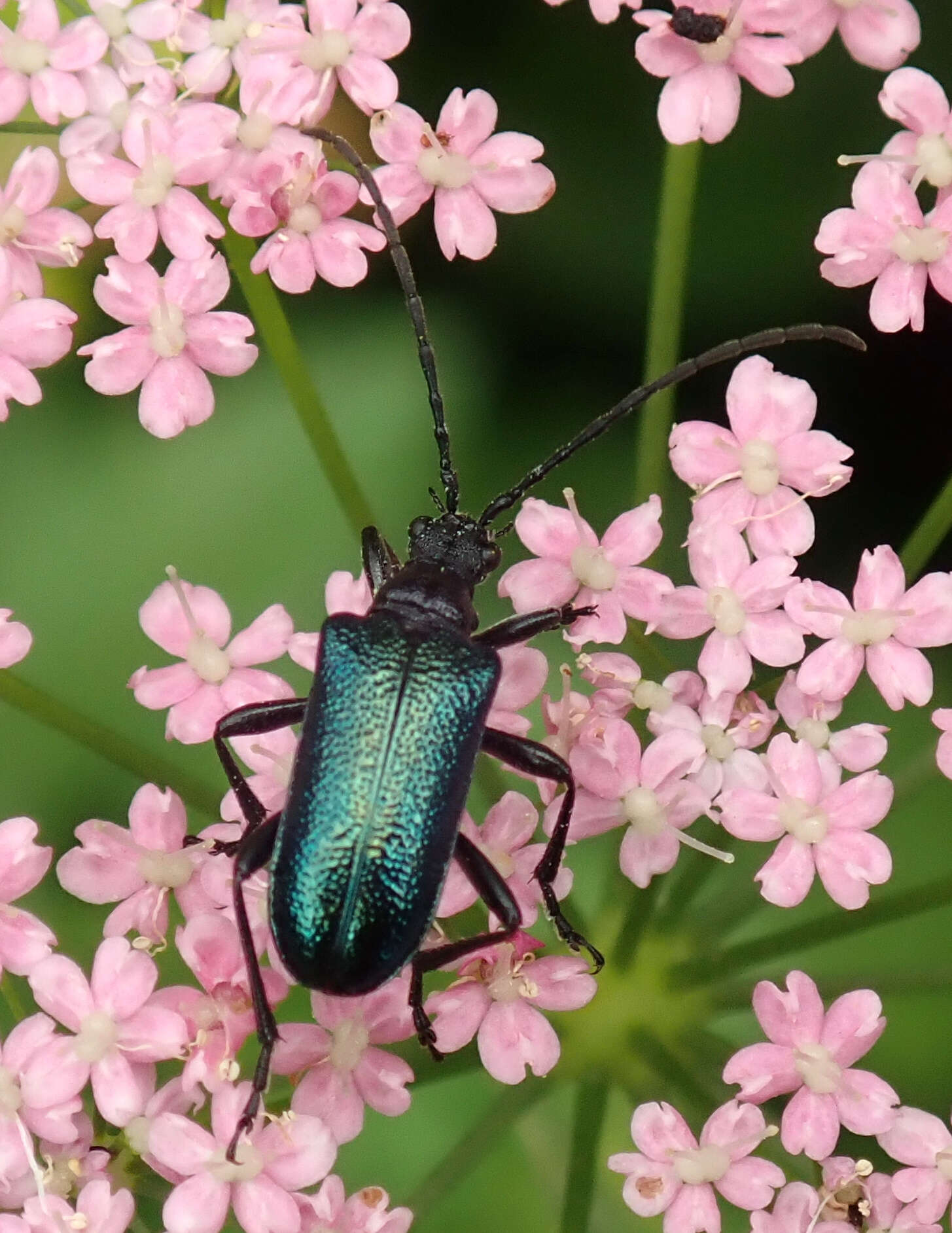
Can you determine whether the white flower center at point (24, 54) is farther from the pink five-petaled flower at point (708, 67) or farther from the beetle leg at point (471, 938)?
the beetle leg at point (471, 938)

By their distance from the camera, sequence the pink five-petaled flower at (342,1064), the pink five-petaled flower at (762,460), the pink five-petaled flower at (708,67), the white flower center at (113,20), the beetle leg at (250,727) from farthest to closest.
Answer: the white flower center at (113,20) → the pink five-petaled flower at (708,67) → the pink five-petaled flower at (762,460) → the beetle leg at (250,727) → the pink five-petaled flower at (342,1064)

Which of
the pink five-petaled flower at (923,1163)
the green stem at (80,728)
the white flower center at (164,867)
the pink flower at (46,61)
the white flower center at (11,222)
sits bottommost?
the pink five-petaled flower at (923,1163)

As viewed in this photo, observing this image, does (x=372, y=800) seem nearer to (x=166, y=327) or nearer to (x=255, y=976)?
(x=255, y=976)

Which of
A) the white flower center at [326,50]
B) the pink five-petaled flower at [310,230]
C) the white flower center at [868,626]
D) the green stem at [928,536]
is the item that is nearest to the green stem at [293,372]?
the pink five-petaled flower at [310,230]

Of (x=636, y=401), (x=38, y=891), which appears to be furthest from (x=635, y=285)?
(x=38, y=891)

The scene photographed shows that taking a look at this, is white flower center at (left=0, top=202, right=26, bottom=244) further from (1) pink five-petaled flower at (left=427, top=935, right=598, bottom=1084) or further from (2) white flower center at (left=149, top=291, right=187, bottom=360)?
(1) pink five-petaled flower at (left=427, top=935, right=598, bottom=1084)

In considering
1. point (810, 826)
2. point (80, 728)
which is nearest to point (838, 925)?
point (810, 826)

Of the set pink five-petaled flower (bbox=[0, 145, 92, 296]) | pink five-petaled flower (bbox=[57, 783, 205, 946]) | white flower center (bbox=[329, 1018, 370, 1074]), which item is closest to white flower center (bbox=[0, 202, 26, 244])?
pink five-petaled flower (bbox=[0, 145, 92, 296])
